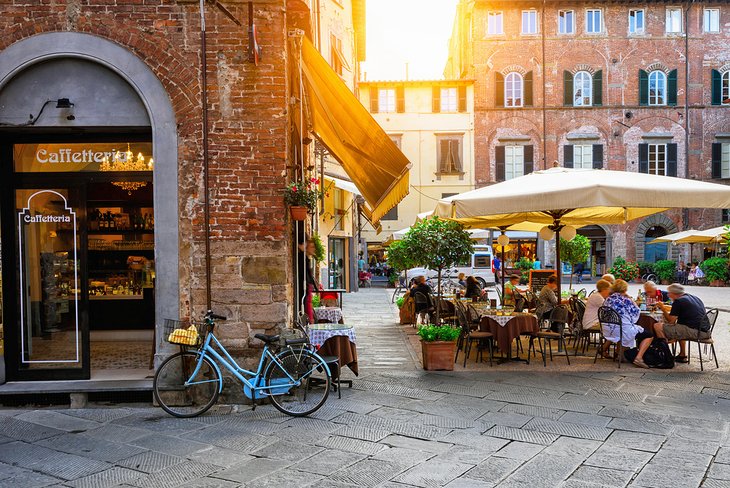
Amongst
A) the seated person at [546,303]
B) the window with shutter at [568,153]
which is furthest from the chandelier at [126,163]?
the window with shutter at [568,153]

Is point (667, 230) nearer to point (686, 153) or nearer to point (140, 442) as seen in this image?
point (686, 153)

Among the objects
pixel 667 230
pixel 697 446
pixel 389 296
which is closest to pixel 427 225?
pixel 697 446

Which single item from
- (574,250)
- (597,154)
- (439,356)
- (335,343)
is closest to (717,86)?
(597,154)

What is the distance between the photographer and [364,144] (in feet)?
24.0

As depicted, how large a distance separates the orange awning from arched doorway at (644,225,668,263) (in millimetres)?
27184

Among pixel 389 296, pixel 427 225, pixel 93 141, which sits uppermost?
pixel 93 141

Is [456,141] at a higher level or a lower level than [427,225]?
higher

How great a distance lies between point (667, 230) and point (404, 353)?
27065 millimetres

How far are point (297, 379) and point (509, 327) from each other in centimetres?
342

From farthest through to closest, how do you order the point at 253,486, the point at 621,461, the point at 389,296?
the point at 389,296 < the point at 621,461 < the point at 253,486

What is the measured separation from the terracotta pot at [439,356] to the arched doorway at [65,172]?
3.19m

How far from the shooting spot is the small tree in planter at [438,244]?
8945 millimetres

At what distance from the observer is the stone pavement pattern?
4.11 m

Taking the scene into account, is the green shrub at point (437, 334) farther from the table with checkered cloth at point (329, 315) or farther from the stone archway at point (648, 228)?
the stone archway at point (648, 228)
